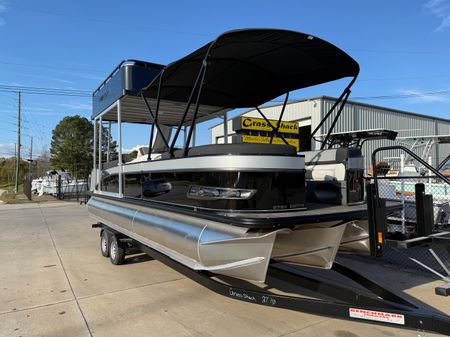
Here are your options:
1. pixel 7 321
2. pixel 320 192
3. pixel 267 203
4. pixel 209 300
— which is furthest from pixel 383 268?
pixel 7 321

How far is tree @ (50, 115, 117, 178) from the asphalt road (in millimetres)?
37075

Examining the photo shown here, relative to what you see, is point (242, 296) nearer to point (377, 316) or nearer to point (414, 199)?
point (377, 316)

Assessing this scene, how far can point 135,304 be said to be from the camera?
4.75 metres

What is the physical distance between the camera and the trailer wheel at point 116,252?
21.6 ft

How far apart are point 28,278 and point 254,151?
14.8ft

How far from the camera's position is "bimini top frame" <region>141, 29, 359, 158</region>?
13.2 feet

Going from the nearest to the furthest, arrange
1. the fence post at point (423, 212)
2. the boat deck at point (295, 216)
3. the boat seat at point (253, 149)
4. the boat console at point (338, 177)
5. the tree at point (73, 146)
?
the boat deck at point (295, 216) < the fence post at point (423, 212) < the boat seat at point (253, 149) < the boat console at point (338, 177) < the tree at point (73, 146)

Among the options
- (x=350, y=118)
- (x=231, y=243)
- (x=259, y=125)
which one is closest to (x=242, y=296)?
(x=231, y=243)

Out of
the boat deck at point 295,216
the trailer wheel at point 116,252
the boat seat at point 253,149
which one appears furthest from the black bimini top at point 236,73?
the trailer wheel at point 116,252

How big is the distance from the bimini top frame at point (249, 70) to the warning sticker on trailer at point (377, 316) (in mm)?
2240

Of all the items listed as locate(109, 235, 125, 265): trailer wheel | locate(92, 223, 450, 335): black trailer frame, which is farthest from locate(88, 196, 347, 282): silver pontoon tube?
locate(109, 235, 125, 265): trailer wheel

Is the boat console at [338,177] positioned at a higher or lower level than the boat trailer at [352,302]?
higher

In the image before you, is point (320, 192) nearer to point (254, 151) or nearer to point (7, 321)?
point (254, 151)

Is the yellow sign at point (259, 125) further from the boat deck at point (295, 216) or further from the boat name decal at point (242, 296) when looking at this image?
the boat name decal at point (242, 296)
